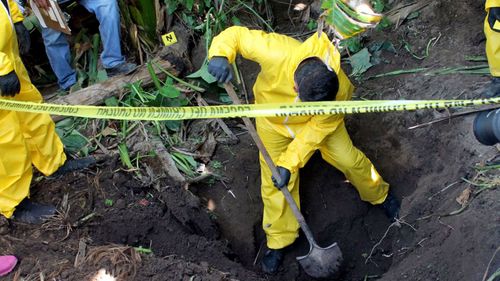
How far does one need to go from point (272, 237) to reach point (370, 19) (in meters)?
1.73

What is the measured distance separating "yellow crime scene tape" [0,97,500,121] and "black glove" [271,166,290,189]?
61cm

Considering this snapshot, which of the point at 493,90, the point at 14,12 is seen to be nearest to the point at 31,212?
the point at 14,12

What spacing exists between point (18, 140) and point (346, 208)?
2.43 metres

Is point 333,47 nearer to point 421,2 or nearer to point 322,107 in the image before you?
point 322,107

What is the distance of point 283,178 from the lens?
12.6 feet

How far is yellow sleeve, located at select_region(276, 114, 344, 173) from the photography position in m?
3.86

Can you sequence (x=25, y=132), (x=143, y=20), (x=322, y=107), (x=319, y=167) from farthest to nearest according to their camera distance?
(x=143, y=20)
(x=319, y=167)
(x=25, y=132)
(x=322, y=107)

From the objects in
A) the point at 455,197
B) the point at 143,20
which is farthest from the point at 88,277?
the point at 143,20

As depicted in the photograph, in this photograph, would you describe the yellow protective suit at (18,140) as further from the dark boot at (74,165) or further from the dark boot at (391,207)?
the dark boot at (391,207)

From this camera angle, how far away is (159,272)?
3.30 metres

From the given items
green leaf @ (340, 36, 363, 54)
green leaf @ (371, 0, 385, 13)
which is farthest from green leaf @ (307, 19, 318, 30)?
green leaf @ (371, 0, 385, 13)

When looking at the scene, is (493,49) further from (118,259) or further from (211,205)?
(118,259)

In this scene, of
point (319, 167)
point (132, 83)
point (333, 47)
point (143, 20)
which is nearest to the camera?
point (333, 47)

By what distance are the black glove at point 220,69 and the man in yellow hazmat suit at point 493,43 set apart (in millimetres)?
1776
